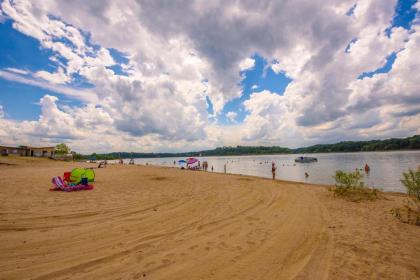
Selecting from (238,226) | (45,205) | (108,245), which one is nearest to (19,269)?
(108,245)

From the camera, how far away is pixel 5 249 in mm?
Result: 4922

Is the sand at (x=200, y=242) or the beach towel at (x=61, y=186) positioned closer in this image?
the sand at (x=200, y=242)

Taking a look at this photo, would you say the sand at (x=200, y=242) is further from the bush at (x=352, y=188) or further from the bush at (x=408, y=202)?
the bush at (x=352, y=188)

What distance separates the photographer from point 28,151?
71.3 meters

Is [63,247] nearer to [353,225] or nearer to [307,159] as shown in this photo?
[353,225]

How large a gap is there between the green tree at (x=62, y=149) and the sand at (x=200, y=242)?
9016cm

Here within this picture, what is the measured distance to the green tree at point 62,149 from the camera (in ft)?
279

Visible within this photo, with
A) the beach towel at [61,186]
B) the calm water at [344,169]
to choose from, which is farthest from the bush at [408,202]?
the beach towel at [61,186]

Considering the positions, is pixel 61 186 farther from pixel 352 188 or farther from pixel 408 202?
→ pixel 408 202

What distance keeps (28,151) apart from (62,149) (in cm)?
1582

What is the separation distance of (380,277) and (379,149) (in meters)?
169

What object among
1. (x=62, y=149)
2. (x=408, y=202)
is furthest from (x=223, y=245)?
(x=62, y=149)

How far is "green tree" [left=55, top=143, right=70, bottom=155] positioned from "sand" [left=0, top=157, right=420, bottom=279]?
90156 mm

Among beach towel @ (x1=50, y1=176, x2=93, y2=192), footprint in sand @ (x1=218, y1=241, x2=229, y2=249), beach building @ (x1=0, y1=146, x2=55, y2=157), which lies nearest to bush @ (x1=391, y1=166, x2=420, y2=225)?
footprint in sand @ (x1=218, y1=241, x2=229, y2=249)
